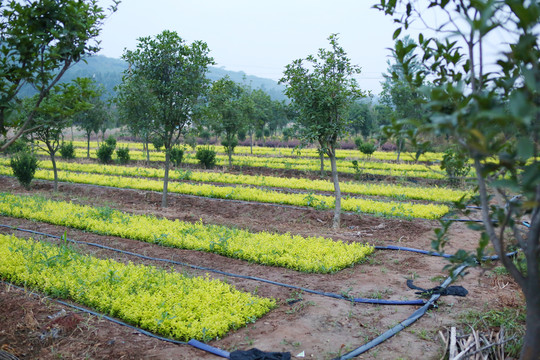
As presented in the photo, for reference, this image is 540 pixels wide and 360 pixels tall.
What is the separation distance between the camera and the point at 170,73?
37.5 ft

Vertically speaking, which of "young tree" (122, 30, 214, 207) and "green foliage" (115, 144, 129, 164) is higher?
"young tree" (122, 30, 214, 207)

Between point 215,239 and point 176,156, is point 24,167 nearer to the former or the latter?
point 176,156

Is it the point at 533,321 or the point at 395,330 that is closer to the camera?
the point at 533,321

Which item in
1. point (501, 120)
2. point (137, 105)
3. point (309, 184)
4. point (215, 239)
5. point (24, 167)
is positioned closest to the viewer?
point (501, 120)

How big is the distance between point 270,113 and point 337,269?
3291 centimetres

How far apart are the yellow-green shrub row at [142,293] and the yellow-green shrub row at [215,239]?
1529 mm

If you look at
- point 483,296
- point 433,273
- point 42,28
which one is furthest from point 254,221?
point 42,28

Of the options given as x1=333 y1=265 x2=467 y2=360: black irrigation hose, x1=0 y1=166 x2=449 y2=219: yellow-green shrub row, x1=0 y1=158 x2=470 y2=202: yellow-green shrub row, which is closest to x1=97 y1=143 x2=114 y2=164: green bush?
x1=0 y1=158 x2=470 y2=202: yellow-green shrub row

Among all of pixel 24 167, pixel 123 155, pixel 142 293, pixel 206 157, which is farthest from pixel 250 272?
pixel 123 155

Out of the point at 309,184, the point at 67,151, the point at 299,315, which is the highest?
the point at 67,151

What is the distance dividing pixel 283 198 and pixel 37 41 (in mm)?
9065

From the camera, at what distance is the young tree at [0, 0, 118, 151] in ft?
13.5

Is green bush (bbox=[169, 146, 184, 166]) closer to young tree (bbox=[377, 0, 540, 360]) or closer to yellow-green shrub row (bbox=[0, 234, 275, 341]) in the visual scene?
yellow-green shrub row (bbox=[0, 234, 275, 341])

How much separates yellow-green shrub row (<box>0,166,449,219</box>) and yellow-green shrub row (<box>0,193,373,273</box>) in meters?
3.32
